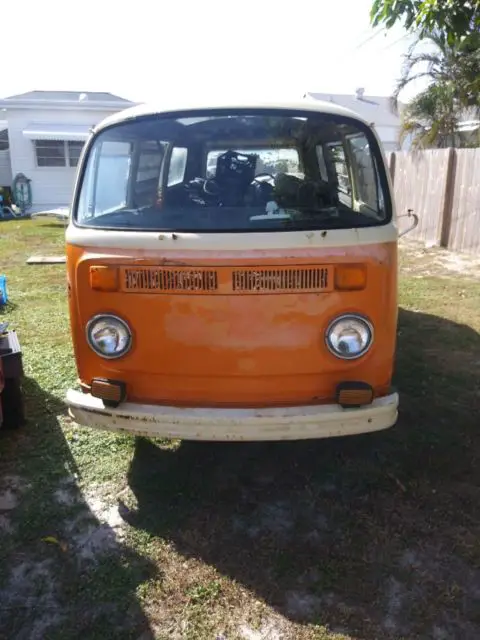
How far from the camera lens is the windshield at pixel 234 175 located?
118 inches

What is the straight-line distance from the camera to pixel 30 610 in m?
2.48

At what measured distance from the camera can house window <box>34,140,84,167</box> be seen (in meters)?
18.9

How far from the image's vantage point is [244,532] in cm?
299

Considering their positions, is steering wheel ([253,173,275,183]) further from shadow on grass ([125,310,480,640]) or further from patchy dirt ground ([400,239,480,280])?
patchy dirt ground ([400,239,480,280])

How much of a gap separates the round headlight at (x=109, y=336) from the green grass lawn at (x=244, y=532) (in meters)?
0.92

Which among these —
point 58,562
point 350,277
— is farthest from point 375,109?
point 58,562

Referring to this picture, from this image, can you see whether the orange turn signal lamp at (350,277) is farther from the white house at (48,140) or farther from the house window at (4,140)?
the house window at (4,140)

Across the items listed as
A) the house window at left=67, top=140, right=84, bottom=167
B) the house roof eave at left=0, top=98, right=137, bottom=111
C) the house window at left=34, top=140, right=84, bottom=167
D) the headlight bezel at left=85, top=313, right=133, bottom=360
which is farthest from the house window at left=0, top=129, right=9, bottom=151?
the headlight bezel at left=85, top=313, right=133, bottom=360

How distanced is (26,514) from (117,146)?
219 centimetres

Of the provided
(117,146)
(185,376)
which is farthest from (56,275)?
(185,376)

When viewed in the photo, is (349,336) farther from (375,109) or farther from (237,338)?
(375,109)

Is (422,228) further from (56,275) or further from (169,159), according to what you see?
(169,159)

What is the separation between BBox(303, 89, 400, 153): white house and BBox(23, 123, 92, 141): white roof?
44.9 ft

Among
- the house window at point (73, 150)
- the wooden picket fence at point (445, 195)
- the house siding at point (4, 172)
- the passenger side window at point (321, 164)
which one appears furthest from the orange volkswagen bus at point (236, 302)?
the house siding at point (4, 172)
